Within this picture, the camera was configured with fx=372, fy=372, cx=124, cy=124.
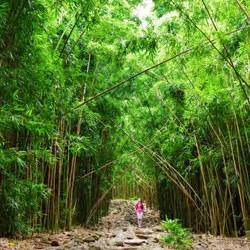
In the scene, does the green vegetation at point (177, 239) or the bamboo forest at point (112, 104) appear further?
the green vegetation at point (177, 239)

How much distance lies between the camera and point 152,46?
188 inches

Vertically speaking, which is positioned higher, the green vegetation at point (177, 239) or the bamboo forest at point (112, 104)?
the bamboo forest at point (112, 104)

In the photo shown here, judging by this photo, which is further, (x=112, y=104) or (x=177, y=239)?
(x=112, y=104)

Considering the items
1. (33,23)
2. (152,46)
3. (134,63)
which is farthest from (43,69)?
(134,63)

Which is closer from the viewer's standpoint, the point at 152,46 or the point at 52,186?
the point at 152,46

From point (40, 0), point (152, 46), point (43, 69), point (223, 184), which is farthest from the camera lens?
point (223, 184)

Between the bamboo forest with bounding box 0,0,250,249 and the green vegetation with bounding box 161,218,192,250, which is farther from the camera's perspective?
the green vegetation with bounding box 161,218,192,250

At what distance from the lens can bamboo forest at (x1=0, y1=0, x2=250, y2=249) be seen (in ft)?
11.5

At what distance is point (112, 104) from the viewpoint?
306 inches

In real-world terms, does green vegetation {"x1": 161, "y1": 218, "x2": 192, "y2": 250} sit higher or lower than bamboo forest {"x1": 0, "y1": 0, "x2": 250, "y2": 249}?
lower

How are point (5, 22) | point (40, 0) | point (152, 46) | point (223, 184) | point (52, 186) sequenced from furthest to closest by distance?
point (223, 184)
point (52, 186)
point (152, 46)
point (40, 0)
point (5, 22)

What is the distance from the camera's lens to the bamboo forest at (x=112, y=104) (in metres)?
3.49

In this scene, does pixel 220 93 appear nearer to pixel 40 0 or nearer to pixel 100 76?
pixel 100 76

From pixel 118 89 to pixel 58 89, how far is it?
3.52 metres
